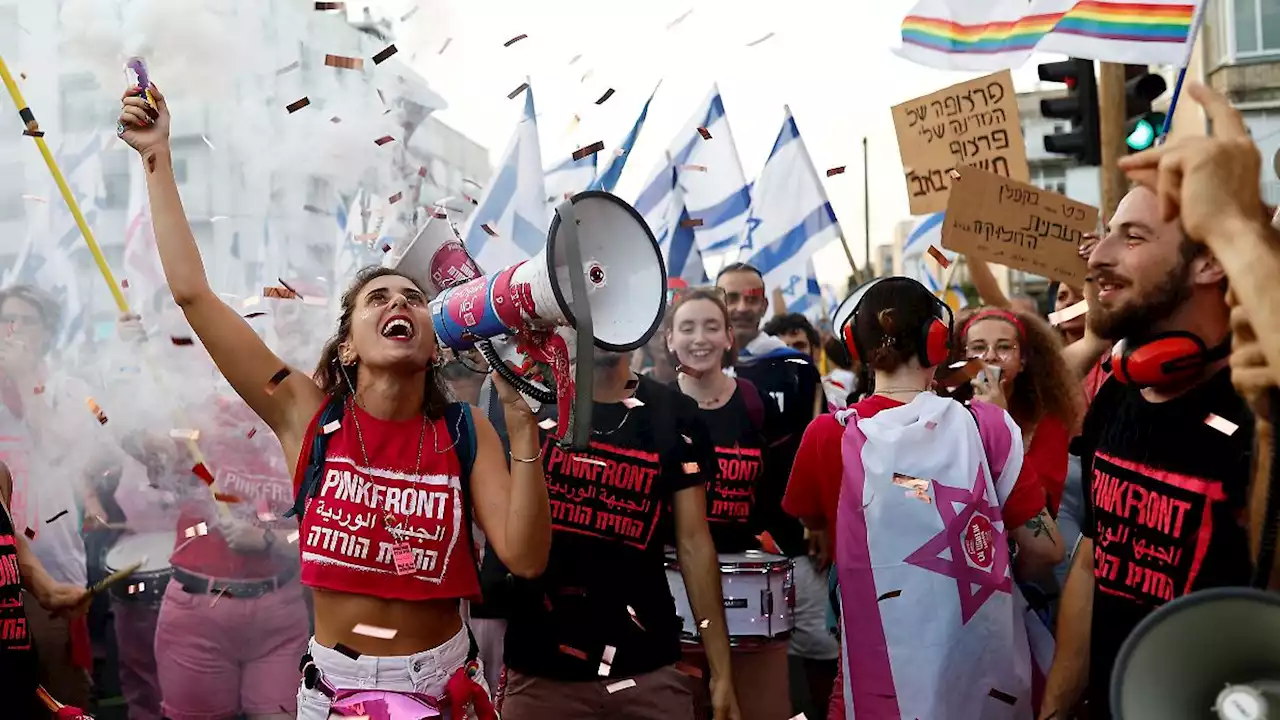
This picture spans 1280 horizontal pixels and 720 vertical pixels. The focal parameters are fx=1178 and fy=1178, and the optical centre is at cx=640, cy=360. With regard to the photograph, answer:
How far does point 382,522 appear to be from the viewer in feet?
10.1

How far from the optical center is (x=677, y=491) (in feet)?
13.2

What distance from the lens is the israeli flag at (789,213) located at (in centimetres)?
991

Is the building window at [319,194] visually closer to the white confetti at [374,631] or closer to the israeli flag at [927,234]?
the white confetti at [374,631]

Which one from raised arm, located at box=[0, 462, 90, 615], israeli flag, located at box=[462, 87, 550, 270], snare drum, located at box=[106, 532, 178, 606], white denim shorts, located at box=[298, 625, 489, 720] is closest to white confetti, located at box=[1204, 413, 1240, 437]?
white denim shorts, located at box=[298, 625, 489, 720]

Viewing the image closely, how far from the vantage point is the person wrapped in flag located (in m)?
3.48

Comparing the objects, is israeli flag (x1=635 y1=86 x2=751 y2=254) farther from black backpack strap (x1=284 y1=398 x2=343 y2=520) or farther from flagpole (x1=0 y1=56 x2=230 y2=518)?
black backpack strap (x1=284 y1=398 x2=343 y2=520)

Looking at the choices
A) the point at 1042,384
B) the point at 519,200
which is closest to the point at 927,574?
the point at 1042,384

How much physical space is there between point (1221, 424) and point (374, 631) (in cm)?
206

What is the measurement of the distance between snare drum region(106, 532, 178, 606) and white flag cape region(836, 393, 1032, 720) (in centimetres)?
361

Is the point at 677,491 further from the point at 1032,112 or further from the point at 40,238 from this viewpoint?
the point at 1032,112

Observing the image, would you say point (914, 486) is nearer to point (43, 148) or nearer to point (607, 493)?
point (607, 493)

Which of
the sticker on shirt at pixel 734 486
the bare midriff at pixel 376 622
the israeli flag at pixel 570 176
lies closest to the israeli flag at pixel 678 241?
the israeli flag at pixel 570 176

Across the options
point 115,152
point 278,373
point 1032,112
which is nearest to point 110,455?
point 115,152

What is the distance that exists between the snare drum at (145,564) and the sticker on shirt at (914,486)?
12.3ft
